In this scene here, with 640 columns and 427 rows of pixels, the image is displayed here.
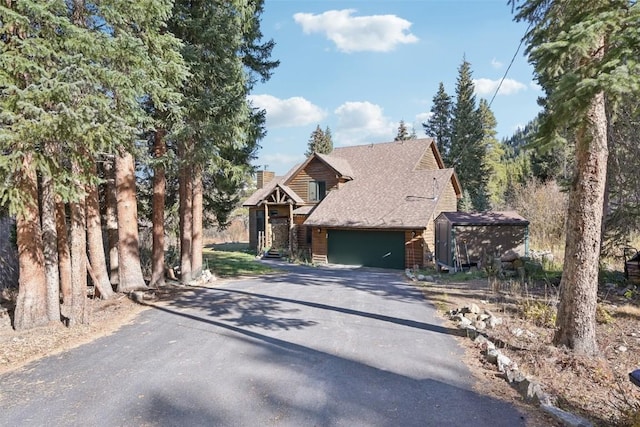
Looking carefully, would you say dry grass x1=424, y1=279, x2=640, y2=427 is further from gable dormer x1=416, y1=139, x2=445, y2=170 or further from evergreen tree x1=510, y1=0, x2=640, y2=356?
gable dormer x1=416, y1=139, x2=445, y2=170

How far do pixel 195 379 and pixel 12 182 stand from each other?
5.17 meters

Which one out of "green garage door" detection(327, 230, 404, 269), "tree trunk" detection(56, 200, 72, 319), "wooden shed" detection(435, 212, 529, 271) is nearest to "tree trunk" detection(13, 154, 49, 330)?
"tree trunk" detection(56, 200, 72, 319)

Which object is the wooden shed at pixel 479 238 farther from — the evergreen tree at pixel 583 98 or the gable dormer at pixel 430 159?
the evergreen tree at pixel 583 98

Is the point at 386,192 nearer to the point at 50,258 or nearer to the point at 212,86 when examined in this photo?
the point at 212,86

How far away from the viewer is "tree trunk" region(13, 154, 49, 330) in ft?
25.4

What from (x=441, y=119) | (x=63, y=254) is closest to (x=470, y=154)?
(x=441, y=119)

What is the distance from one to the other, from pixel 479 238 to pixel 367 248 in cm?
594

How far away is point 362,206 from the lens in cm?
2219

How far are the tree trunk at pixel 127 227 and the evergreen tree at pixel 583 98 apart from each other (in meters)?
10.8

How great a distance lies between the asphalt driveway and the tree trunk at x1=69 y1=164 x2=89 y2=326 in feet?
3.55

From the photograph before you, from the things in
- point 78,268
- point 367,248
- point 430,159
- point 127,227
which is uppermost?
point 430,159

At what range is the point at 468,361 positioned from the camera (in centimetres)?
618

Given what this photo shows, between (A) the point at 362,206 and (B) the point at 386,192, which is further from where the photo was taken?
(B) the point at 386,192

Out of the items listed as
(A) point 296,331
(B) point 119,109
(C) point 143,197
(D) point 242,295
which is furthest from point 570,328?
(C) point 143,197
